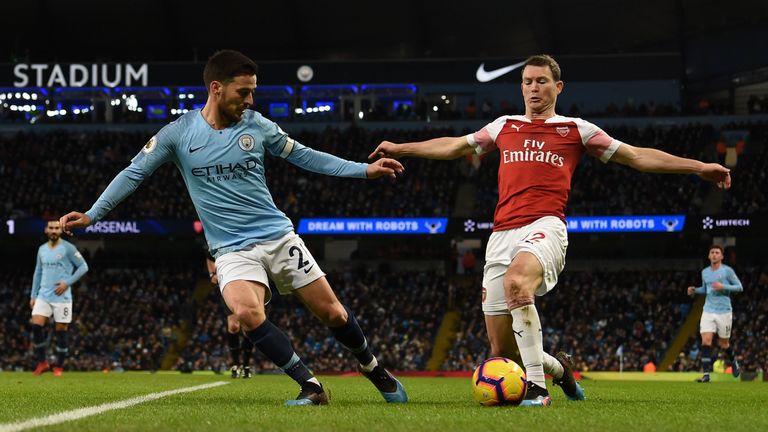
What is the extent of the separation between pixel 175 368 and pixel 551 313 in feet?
38.5

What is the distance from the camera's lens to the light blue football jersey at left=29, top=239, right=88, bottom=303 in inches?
639

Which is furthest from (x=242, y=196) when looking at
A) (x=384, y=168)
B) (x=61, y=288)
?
(x=61, y=288)

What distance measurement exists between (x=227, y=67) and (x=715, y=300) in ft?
43.0

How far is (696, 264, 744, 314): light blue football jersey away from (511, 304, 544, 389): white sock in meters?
10.7

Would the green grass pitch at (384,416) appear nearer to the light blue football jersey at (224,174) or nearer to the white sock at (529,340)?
the white sock at (529,340)

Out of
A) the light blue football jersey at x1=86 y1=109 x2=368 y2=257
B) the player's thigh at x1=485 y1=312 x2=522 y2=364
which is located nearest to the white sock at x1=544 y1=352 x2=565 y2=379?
the player's thigh at x1=485 y1=312 x2=522 y2=364

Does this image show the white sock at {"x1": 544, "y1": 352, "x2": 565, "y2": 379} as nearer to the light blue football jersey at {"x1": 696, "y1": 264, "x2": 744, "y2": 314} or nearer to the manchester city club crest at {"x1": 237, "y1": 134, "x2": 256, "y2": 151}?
the manchester city club crest at {"x1": 237, "y1": 134, "x2": 256, "y2": 151}

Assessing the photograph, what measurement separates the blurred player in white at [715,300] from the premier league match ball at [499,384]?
35.3ft

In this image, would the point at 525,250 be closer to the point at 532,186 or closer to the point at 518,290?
the point at 518,290

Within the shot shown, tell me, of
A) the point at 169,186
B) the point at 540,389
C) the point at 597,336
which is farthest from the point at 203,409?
the point at 169,186

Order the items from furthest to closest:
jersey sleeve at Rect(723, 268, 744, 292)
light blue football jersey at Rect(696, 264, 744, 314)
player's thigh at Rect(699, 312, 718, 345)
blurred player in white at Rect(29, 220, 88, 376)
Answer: player's thigh at Rect(699, 312, 718, 345), light blue football jersey at Rect(696, 264, 744, 314), jersey sleeve at Rect(723, 268, 744, 292), blurred player in white at Rect(29, 220, 88, 376)

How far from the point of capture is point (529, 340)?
7129 millimetres

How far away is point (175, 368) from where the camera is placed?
3053 cm

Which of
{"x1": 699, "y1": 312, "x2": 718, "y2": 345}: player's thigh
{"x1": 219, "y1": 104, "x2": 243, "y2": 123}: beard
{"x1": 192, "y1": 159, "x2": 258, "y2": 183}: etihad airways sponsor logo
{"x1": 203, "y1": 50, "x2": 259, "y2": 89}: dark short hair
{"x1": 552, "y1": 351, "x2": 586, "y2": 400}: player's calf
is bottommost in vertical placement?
{"x1": 699, "y1": 312, "x2": 718, "y2": 345}: player's thigh
